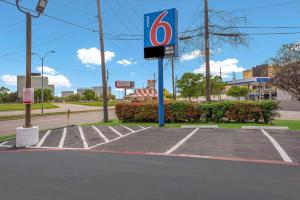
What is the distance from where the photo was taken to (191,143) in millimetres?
12375

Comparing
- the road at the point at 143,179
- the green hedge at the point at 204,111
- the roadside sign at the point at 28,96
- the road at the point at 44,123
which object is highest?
the roadside sign at the point at 28,96

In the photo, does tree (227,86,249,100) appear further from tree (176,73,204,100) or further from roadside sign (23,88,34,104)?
roadside sign (23,88,34,104)

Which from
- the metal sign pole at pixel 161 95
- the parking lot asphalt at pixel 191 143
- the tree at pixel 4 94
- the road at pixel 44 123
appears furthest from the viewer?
the tree at pixel 4 94

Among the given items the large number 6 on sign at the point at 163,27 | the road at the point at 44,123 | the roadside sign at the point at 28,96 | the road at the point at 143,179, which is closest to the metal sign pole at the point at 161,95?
the large number 6 on sign at the point at 163,27

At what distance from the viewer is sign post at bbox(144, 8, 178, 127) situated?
17730 millimetres

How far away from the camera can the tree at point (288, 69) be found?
19578 mm

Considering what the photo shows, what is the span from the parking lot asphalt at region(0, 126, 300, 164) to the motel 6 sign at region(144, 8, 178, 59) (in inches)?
171

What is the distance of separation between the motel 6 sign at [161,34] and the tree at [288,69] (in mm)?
7136

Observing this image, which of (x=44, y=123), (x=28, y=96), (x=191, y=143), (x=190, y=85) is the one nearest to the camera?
(x=191, y=143)

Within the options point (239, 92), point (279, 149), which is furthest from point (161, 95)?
point (239, 92)

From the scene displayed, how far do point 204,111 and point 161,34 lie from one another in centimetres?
538

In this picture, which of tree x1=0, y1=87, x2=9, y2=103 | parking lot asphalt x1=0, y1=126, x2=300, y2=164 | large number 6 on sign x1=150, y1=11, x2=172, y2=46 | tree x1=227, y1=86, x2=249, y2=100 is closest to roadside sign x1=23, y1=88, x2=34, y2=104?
parking lot asphalt x1=0, y1=126, x2=300, y2=164

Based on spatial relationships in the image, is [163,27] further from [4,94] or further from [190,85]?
[4,94]

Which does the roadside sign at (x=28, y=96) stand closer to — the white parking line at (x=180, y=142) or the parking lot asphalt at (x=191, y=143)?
the parking lot asphalt at (x=191, y=143)
